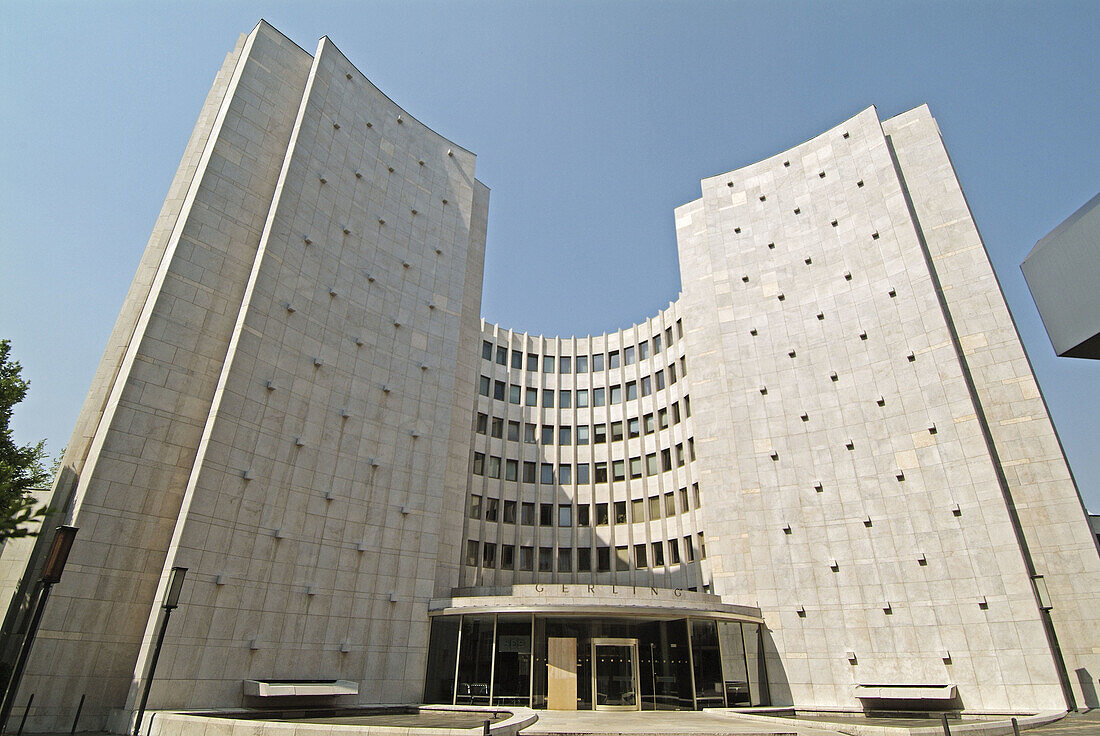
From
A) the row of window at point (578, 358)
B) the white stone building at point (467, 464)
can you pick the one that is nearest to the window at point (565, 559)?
the white stone building at point (467, 464)

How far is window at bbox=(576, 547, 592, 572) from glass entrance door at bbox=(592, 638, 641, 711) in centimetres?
1654

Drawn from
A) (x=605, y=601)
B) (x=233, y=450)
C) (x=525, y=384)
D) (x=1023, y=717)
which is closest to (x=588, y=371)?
(x=525, y=384)

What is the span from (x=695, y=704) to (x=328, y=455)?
69.9 feet

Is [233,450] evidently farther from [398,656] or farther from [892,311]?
[892,311]

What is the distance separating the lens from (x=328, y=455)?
30.1m

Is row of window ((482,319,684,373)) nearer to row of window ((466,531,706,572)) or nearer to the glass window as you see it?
the glass window

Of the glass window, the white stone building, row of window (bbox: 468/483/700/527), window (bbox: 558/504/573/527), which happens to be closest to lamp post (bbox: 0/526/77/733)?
the white stone building

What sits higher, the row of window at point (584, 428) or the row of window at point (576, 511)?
the row of window at point (584, 428)

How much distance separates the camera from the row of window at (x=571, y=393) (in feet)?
161

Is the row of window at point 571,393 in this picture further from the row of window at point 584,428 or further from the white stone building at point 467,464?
the white stone building at point 467,464

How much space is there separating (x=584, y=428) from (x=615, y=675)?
24.0 metres

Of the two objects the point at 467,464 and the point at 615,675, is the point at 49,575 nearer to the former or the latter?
the point at 615,675

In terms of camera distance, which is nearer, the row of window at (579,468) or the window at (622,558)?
the window at (622,558)

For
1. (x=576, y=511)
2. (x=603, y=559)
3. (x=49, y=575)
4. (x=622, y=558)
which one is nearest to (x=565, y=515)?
(x=576, y=511)
